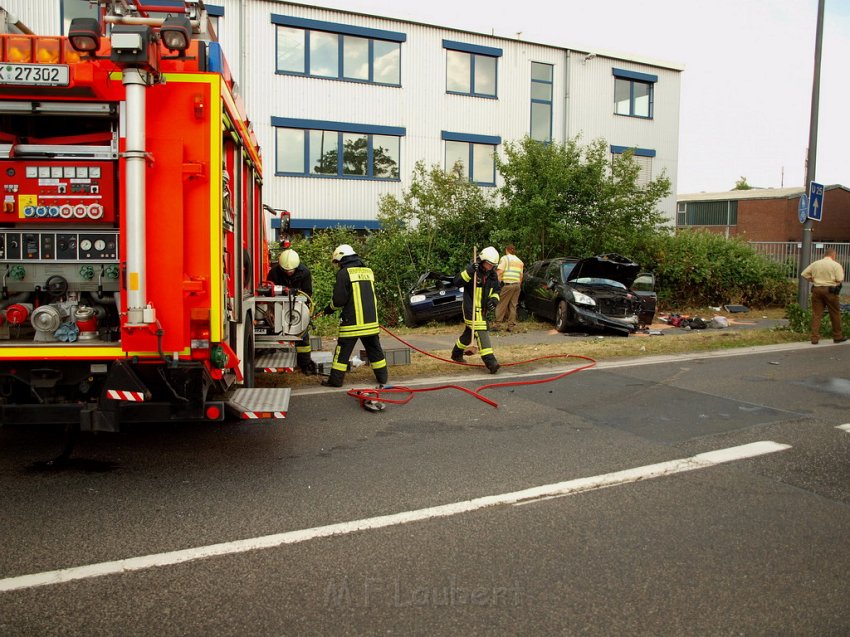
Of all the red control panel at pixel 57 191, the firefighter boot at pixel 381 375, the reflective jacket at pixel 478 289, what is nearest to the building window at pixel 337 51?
the reflective jacket at pixel 478 289

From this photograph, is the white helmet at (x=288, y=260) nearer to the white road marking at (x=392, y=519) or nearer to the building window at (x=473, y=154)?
the white road marking at (x=392, y=519)

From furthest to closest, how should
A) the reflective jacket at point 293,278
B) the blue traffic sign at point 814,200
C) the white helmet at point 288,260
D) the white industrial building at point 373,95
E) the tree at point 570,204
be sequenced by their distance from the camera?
1. the white industrial building at point 373,95
2. the tree at point 570,204
3. the blue traffic sign at point 814,200
4. the reflective jacket at point 293,278
5. the white helmet at point 288,260

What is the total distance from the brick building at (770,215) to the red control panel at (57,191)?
42.2m

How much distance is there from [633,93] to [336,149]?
12087 millimetres

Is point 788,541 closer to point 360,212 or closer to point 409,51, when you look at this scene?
point 360,212

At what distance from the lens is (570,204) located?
59.4ft

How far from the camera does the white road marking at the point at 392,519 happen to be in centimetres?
351

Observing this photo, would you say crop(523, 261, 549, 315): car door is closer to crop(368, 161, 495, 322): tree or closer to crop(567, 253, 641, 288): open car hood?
crop(567, 253, 641, 288): open car hood

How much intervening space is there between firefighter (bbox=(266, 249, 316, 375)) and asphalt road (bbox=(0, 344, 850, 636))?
1.81 meters

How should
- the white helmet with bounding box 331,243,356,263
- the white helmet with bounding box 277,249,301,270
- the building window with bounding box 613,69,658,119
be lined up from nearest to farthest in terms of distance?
1. the white helmet with bounding box 331,243,356,263
2. the white helmet with bounding box 277,249,301,270
3. the building window with bounding box 613,69,658,119

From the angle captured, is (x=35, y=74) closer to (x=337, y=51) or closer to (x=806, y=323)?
(x=806, y=323)

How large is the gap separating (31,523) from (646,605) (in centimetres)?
344

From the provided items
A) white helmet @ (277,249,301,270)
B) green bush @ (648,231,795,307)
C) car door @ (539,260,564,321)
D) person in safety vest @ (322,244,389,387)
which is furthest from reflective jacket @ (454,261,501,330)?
green bush @ (648,231,795,307)

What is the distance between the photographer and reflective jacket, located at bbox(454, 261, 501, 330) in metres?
9.49
